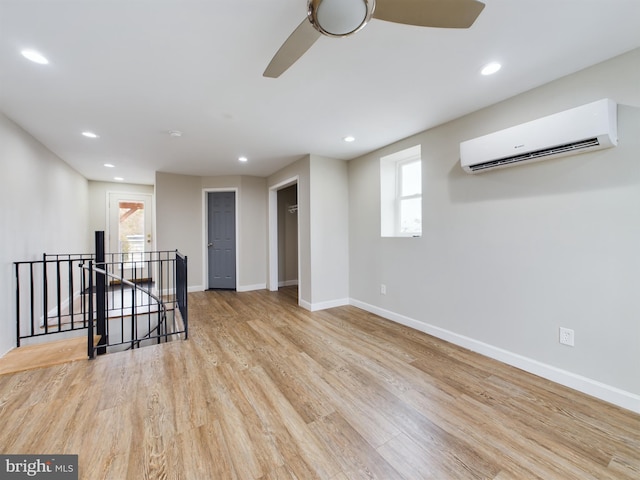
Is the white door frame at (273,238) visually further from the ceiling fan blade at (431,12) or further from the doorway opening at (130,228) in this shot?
the ceiling fan blade at (431,12)

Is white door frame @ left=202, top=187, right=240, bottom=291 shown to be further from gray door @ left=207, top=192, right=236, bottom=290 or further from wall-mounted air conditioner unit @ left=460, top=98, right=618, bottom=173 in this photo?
wall-mounted air conditioner unit @ left=460, top=98, right=618, bottom=173

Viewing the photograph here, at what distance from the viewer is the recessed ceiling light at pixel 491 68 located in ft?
5.96

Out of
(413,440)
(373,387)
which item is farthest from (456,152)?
(413,440)

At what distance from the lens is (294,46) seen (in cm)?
132

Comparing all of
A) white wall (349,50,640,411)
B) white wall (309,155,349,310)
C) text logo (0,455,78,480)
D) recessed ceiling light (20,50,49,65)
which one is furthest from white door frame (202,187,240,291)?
text logo (0,455,78,480)

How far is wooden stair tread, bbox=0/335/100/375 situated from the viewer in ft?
7.35

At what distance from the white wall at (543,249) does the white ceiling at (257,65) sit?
243mm

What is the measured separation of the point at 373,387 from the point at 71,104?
3517 mm

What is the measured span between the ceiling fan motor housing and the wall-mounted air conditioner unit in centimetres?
174

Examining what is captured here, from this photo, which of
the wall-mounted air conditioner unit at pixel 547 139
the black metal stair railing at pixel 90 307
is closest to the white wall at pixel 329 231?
the black metal stair railing at pixel 90 307

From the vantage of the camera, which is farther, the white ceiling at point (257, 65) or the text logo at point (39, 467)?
the white ceiling at point (257, 65)

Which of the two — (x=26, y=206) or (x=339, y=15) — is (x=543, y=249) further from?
(x=26, y=206)

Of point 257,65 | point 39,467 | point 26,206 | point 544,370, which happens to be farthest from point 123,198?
point 544,370

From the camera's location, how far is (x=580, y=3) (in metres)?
1.35
